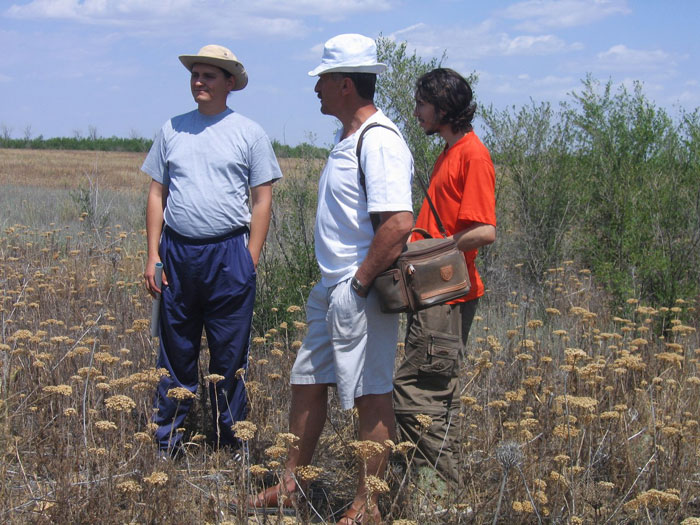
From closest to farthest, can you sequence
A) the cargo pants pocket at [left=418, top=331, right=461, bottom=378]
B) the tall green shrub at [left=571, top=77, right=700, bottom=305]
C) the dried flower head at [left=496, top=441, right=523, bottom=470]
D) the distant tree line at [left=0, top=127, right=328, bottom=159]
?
1. the dried flower head at [left=496, top=441, right=523, bottom=470]
2. the cargo pants pocket at [left=418, top=331, right=461, bottom=378]
3. the tall green shrub at [left=571, top=77, right=700, bottom=305]
4. the distant tree line at [left=0, top=127, right=328, bottom=159]

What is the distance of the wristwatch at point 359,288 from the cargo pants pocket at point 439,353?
1.44 ft

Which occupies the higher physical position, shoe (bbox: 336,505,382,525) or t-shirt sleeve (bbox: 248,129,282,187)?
t-shirt sleeve (bbox: 248,129,282,187)

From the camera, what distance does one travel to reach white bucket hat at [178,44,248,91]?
13.4 feet

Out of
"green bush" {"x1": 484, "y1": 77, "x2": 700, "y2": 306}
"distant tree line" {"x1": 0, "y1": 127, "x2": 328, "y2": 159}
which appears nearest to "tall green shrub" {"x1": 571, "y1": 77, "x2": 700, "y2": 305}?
"green bush" {"x1": 484, "y1": 77, "x2": 700, "y2": 306}

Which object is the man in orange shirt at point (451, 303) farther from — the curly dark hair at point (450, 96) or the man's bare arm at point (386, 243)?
the man's bare arm at point (386, 243)

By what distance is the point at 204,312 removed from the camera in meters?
4.20

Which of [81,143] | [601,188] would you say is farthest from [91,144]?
[601,188]

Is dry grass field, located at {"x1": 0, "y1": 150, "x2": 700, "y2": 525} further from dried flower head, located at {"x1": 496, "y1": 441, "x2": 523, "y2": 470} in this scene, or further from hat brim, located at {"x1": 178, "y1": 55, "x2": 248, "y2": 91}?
hat brim, located at {"x1": 178, "y1": 55, "x2": 248, "y2": 91}

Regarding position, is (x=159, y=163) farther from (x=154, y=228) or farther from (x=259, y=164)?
(x=259, y=164)

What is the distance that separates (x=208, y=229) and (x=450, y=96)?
1432 mm

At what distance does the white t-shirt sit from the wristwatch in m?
0.07

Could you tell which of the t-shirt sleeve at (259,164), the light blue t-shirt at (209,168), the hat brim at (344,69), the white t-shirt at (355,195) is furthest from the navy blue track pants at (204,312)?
the hat brim at (344,69)

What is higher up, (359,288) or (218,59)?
(218,59)

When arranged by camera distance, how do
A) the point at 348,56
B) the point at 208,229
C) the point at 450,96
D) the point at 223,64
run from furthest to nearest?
the point at 223,64 < the point at 208,229 < the point at 450,96 < the point at 348,56
